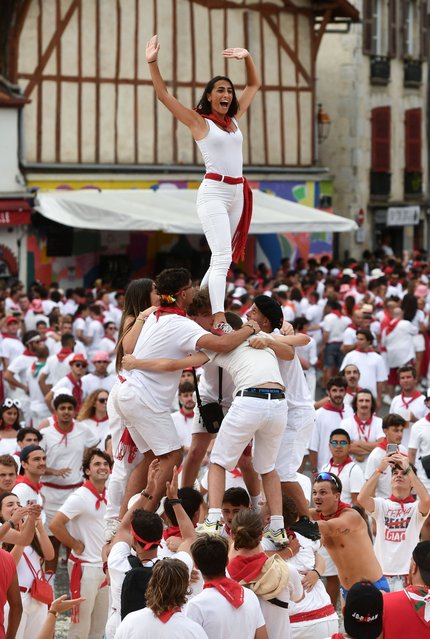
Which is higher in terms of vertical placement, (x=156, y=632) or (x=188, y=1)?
(x=188, y=1)

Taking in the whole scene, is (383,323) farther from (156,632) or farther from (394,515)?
(156,632)

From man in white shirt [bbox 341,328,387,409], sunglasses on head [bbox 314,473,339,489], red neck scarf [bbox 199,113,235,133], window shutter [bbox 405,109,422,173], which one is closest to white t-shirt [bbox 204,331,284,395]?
sunglasses on head [bbox 314,473,339,489]

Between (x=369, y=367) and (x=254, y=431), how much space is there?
853 centimetres

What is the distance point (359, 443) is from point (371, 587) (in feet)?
21.9

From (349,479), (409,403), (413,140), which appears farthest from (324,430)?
(413,140)

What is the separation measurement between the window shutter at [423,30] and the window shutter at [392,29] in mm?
1604

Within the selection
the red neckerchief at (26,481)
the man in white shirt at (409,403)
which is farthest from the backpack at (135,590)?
the man in white shirt at (409,403)

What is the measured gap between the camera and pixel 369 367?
17.0 metres

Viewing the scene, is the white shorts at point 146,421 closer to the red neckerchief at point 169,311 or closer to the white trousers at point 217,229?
the red neckerchief at point 169,311

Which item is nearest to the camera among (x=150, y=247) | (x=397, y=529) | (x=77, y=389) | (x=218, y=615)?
(x=218, y=615)

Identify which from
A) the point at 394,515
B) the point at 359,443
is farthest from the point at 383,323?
the point at 394,515

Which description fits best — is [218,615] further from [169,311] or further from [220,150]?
[220,150]

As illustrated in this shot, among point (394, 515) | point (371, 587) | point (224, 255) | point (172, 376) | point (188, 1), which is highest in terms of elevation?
point (188, 1)

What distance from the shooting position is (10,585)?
25.3ft
